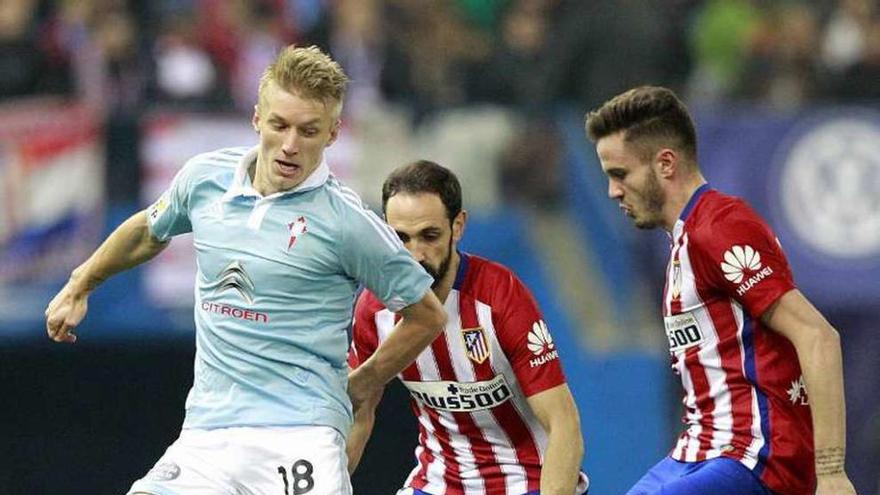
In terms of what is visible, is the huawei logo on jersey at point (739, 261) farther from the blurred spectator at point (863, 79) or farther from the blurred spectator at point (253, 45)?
the blurred spectator at point (863, 79)

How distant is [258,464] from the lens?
5.83 metres

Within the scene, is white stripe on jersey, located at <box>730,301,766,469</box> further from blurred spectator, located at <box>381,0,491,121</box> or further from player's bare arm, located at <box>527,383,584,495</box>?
blurred spectator, located at <box>381,0,491,121</box>

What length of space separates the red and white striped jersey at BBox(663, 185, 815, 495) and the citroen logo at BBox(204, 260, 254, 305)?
1426mm

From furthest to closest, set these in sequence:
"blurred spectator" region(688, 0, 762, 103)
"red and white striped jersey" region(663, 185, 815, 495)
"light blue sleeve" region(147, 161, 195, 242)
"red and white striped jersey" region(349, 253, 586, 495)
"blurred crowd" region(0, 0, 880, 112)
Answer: "blurred spectator" region(688, 0, 762, 103) < "blurred crowd" region(0, 0, 880, 112) < "red and white striped jersey" region(349, 253, 586, 495) < "light blue sleeve" region(147, 161, 195, 242) < "red and white striped jersey" region(663, 185, 815, 495)

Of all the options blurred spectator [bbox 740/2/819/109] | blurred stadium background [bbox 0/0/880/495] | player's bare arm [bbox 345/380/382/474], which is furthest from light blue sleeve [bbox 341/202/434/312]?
blurred spectator [bbox 740/2/819/109]

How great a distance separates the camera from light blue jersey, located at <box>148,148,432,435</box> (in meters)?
5.85

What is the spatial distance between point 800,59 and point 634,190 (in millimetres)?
7074

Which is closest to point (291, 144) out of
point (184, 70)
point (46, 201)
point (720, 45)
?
point (46, 201)

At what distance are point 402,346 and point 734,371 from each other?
3.57 feet

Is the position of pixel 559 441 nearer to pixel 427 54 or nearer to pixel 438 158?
pixel 438 158

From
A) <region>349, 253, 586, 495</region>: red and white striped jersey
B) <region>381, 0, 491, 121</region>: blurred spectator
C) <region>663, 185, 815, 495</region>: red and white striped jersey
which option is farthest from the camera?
<region>381, 0, 491, 121</region>: blurred spectator

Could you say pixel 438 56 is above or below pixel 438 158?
above

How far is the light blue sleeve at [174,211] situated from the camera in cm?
615

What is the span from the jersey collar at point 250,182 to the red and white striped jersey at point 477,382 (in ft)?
2.64
